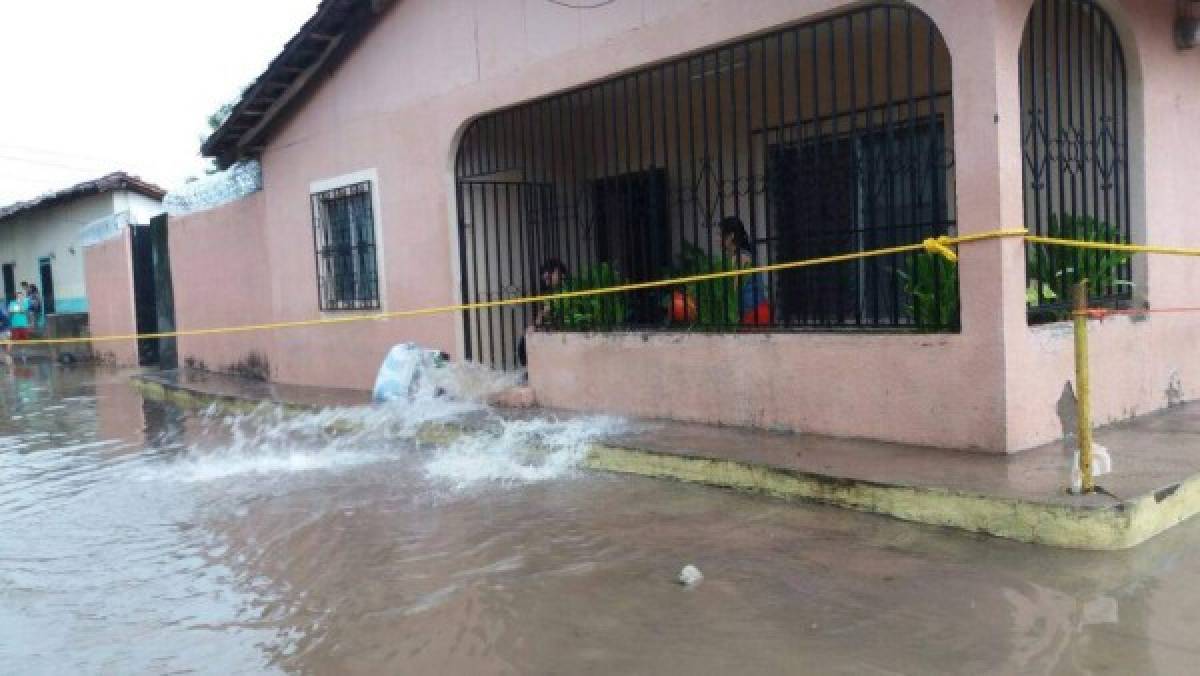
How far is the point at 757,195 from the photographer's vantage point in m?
7.80

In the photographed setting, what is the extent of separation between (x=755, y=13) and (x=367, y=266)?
228 inches

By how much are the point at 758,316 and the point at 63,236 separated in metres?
24.3

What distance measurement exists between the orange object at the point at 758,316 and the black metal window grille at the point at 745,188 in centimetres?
2

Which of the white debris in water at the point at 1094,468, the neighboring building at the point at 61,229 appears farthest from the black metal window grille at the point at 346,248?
the neighboring building at the point at 61,229

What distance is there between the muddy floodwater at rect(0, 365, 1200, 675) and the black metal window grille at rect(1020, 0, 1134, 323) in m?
2.28

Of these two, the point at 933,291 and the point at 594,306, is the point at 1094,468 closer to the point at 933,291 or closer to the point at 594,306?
the point at 933,291

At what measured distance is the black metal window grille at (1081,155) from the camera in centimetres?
599

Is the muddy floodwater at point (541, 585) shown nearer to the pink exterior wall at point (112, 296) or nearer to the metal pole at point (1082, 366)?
the metal pole at point (1082, 366)

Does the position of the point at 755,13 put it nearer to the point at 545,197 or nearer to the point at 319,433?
the point at 545,197

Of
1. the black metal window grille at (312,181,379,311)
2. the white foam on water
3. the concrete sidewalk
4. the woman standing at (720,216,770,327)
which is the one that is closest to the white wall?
the black metal window grille at (312,181,379,311)

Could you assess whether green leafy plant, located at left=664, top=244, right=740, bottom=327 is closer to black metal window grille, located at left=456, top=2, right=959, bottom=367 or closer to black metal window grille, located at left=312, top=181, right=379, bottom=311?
black metal window grille, located at left=456, top=2, right=959, bottom=367

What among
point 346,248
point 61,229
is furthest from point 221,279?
point 61,229

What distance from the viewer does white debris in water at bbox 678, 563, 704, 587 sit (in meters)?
4.11

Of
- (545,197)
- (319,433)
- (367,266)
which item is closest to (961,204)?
(545,197)
